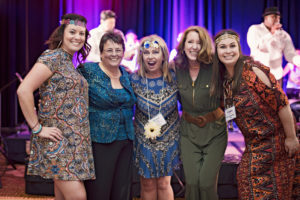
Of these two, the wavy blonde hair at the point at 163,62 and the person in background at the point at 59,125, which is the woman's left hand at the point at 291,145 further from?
the person in background at the point at 59,125

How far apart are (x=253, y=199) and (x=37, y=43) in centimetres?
635

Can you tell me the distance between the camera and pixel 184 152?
2.81m

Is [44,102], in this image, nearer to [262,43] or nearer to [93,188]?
[93,188]

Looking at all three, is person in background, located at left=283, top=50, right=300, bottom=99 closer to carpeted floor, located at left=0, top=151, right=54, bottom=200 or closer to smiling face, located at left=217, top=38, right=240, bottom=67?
smiling face, located at left=217, top=38, right=240, bottom=67

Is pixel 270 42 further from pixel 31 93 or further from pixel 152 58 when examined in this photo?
pixel 31 93

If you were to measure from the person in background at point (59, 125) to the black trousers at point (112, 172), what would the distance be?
0.78 ft

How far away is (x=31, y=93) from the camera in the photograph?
2.28 meters

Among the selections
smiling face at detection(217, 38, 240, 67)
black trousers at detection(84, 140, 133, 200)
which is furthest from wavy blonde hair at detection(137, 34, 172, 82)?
black trousers at detection(84, 140, 133, 200)

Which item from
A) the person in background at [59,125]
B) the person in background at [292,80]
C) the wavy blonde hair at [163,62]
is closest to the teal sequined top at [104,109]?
the person in background at [59,125]

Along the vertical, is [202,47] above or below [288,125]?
above

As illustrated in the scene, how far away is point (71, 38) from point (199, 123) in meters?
1.13

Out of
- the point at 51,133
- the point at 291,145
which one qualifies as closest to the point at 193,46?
the point at 291,145

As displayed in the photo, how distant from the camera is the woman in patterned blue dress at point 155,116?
9.46 feet

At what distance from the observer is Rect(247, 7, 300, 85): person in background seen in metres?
6.28
